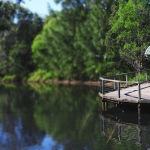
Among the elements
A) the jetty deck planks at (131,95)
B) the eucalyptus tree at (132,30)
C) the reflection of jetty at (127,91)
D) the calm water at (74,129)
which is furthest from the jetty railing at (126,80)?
the calm water at (74,129)

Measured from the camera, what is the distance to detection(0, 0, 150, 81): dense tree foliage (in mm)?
15836

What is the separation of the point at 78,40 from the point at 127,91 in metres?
25.6

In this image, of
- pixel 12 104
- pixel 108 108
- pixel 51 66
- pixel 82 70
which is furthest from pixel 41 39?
pixel 108 108

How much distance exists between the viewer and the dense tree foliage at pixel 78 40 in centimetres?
1584

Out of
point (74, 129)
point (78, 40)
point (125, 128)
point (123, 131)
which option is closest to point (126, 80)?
point (125, 128)

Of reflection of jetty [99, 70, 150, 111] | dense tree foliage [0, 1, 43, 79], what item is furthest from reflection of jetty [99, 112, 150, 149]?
dense tree foliage [0, 1, 43, 79]

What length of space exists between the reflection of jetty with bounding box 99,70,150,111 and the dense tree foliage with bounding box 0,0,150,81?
0.56 meters

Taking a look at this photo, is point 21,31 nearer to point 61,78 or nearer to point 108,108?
point 61,78

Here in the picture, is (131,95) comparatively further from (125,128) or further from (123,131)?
(123,131)

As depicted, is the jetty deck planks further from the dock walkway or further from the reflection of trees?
the reflection of trees

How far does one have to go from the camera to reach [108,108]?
1950cm

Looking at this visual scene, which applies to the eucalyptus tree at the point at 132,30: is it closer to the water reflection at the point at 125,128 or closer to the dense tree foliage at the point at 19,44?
the water reflection at the point at 125,128

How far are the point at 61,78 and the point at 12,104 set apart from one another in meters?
23.7

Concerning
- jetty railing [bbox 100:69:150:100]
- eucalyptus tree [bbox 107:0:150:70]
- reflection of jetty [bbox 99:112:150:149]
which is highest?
eucalyptus tree [bbox 107:0:150:70]
